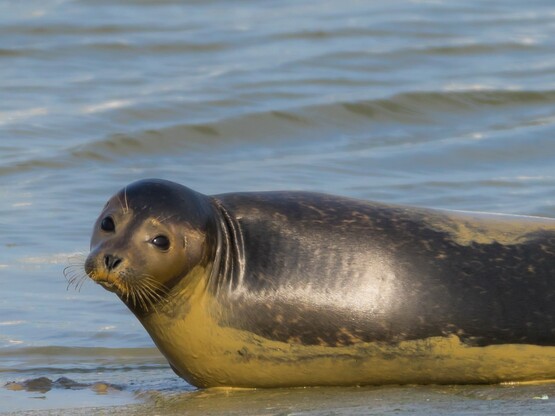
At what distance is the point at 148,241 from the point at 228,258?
364 millimetres

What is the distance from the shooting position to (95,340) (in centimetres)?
731

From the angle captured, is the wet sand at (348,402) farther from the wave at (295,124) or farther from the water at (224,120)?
the wave at (295,124)

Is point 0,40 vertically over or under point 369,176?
over

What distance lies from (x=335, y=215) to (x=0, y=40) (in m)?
11.3

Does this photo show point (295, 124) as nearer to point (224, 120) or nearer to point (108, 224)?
point (224, 120)

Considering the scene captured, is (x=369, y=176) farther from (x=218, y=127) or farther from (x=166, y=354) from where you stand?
(x=166, y=354)

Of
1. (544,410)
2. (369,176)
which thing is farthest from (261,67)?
(544,410)

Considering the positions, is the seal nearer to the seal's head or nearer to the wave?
the seal's head

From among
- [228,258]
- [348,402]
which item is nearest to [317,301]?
[228,258]

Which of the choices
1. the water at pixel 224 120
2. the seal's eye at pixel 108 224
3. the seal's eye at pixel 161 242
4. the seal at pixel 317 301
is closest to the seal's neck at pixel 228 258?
the seal at pixel 317 301

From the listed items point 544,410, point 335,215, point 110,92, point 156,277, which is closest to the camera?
point 544,410

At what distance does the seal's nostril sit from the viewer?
5594 millimetres

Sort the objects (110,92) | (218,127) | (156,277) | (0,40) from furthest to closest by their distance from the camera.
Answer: (0,40), (110,92), (218,127), (156,277)

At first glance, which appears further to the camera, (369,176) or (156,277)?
(369,176)
